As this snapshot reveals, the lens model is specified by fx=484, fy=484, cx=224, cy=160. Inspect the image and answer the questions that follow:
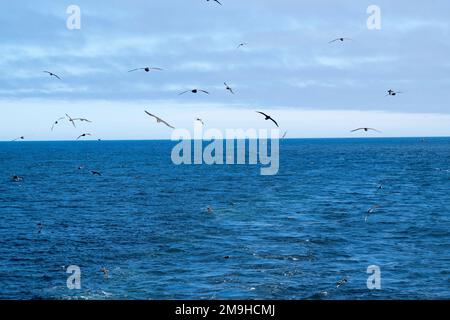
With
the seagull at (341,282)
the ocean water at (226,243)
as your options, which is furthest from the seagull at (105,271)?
the seagull at (341,282)

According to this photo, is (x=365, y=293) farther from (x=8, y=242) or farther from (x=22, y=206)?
(x=22, y=206)

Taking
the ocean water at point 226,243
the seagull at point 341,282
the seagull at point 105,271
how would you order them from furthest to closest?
the seagull at point 105,271 → the seagull at point 341,282 → the ocean water at point 226,243

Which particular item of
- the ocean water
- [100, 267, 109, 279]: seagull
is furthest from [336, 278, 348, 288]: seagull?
[100, 267, 109, 279]: seagull

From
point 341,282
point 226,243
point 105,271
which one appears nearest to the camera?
point 341,282

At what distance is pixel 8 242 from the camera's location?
52.9 m

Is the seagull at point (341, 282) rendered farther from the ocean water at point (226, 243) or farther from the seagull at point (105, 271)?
the seagull at point (105, 271)

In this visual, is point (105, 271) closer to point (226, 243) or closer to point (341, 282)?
point (226, 243)

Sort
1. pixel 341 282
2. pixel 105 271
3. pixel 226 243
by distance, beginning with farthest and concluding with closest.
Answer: pixel 226 243 < pixel 105 271 < pixel 341 282

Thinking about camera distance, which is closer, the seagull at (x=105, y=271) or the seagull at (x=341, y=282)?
the seagull at (x=341, y=282)

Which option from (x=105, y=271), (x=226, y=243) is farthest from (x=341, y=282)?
(x=105, y=271)

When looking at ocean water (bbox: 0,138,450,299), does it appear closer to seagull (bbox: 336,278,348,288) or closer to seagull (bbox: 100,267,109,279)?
seagull (bbox: 336,278,348,288)

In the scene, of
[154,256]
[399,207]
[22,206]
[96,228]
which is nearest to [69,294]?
[154,256]

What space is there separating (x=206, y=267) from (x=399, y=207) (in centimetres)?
4681
